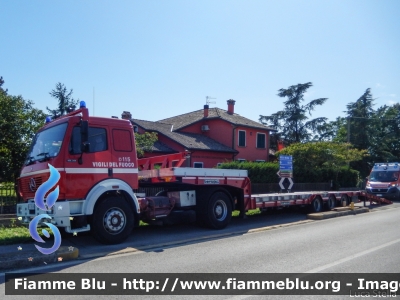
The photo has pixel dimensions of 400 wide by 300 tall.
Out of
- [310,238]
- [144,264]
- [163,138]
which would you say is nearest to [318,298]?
[144,264]

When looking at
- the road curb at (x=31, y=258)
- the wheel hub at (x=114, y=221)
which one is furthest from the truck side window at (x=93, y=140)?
the road curb at (x=31, y=258)

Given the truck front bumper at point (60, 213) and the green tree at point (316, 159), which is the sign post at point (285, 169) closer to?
the truck front bumper at point (60, 213)

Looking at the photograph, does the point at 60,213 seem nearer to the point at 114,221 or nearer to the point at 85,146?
the point at 114,221

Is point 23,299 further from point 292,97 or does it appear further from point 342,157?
point 292,97

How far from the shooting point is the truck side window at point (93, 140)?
1001 cm

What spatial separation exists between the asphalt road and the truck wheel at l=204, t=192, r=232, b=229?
35 centimetres

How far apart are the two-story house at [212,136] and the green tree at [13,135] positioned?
1796 cm

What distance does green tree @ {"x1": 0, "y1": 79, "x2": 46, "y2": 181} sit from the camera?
15.5 m

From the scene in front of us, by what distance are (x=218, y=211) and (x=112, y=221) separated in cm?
395

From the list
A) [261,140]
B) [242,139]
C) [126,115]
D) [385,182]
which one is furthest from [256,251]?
[261,140]

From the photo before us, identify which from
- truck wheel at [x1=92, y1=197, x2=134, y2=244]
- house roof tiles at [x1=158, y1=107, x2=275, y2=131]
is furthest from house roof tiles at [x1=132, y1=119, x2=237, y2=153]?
truck wheel at [x1=92, y1=197, x2=134, y2=244]

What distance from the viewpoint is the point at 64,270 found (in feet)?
25.9

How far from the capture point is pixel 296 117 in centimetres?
5059

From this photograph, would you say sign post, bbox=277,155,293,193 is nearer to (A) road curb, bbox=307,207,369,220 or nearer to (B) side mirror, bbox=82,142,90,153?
(A) road curb, bbox=307,207,369,220
